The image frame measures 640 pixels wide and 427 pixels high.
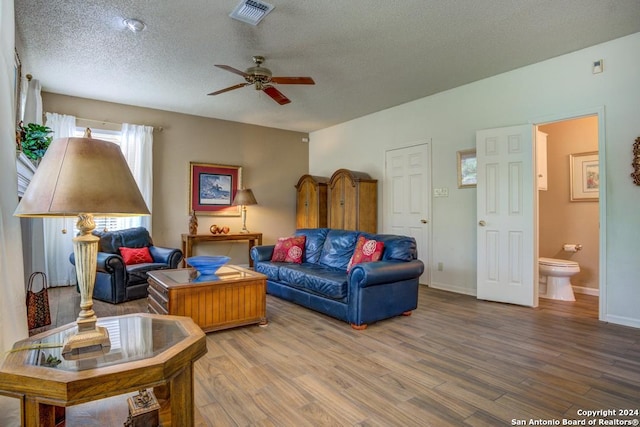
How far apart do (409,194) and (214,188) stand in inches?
133

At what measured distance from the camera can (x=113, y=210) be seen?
1170 mm

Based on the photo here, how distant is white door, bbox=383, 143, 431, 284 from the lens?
502cm

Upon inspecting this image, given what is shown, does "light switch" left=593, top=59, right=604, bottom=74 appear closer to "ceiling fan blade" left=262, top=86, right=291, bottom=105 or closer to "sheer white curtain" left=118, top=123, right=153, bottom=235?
"ceiling fan blade" left=262, top=86, right=291, bottom=105

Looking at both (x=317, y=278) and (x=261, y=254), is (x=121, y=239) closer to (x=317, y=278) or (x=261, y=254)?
(x=261, y=254)

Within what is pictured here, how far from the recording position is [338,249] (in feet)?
13.4

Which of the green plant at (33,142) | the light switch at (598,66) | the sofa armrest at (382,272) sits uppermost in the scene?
the light switch at (598,66)

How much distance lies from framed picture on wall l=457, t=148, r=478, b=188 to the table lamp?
4.16 meters

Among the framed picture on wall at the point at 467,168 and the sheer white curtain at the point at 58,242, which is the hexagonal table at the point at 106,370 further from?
the sheer white curtain at the point at 58,242

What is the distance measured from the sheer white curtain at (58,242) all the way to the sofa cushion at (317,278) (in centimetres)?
319

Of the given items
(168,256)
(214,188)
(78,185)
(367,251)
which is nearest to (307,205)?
(214,188)

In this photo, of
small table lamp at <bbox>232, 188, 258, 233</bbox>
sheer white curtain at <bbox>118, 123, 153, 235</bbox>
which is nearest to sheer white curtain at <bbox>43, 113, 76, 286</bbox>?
sheer white curtain at <bbox>118, 123, 153, 235</bbox>

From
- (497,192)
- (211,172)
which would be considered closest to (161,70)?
(211,172)

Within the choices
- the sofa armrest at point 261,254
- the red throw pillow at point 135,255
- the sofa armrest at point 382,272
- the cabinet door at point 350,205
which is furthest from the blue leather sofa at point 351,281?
the red throw pillow at point 135,255

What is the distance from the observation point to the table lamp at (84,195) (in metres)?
1.14
